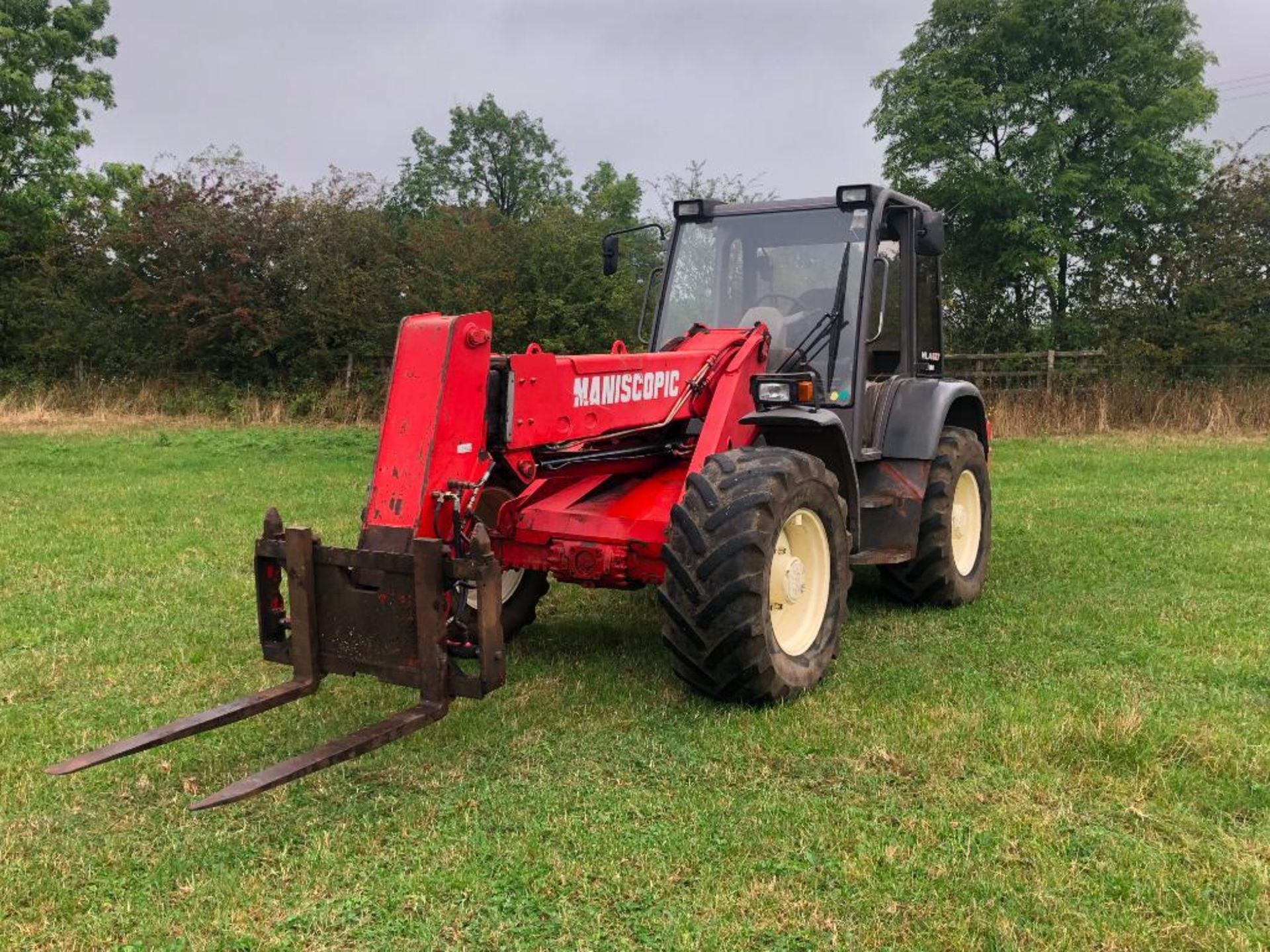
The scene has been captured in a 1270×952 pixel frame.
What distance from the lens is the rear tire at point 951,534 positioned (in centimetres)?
578

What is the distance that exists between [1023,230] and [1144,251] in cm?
236

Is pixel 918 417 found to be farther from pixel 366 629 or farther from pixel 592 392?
pixel 366 629

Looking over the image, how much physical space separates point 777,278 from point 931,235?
873 mm

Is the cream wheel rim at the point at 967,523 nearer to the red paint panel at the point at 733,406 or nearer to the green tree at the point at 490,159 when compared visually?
the red paint panel at the point at 733,406

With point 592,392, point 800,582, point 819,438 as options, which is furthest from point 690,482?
point 819,438

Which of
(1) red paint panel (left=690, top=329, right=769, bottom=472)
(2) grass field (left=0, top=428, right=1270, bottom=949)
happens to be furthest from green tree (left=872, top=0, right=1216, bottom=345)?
(1) red paint panel (left=690, top=329, right=769, bottom=472)

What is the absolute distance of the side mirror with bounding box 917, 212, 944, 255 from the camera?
17.8 ft

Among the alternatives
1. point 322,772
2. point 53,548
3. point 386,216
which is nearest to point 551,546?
point 322,772

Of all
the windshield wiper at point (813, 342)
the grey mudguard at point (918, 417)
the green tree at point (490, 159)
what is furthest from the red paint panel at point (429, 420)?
the green tree at point (490, 159)

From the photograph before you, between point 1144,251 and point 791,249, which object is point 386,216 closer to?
point 1144,251

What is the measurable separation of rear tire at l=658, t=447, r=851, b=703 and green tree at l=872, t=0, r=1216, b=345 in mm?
16591

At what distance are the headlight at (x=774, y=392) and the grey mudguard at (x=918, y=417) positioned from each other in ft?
3.72

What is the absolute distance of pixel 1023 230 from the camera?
1894 centimetres

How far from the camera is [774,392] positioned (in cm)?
475
